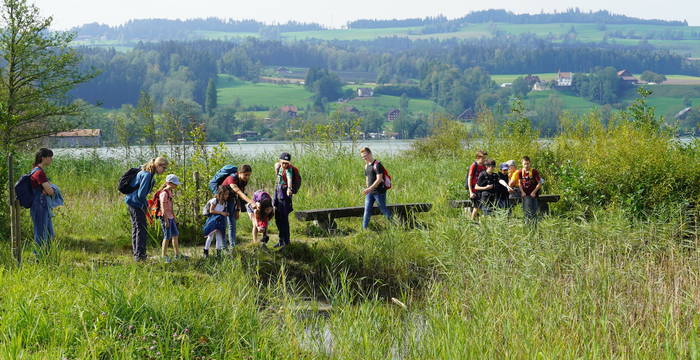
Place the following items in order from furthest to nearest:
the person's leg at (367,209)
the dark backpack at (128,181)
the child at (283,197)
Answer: the person's leg at (367,209) → the child at (283,197) → the dark backpack at (128,181)

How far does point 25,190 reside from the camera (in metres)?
8.97

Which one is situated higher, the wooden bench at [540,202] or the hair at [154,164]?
the hair at [154,164]

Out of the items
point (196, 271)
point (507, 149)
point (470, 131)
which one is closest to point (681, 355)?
point (196, 271)

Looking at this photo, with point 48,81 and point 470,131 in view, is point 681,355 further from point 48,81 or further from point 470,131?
point 470,131

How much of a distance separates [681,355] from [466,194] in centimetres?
930

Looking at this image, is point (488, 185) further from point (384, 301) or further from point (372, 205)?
point (384, 301)

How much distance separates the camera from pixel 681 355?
5730mm

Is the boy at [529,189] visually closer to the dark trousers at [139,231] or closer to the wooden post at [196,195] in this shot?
the wooden post at [196,195]

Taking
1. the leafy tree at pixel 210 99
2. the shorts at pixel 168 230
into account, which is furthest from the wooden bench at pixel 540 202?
the leafy tree at pixel 210 99

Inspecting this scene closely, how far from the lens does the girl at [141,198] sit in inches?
360

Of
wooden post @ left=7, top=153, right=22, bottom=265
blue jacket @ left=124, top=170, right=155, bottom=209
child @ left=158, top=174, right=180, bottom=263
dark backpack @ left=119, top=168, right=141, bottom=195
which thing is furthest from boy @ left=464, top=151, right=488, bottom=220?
wooden post @ left=7, top=153, right=22, bottom=265

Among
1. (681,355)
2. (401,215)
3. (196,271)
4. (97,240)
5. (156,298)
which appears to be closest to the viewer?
(681,355)

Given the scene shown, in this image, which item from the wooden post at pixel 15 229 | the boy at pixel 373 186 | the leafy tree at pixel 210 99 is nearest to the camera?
the wooden post at pixel 15 229

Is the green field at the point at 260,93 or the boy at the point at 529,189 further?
the green field at the point at 260,93
